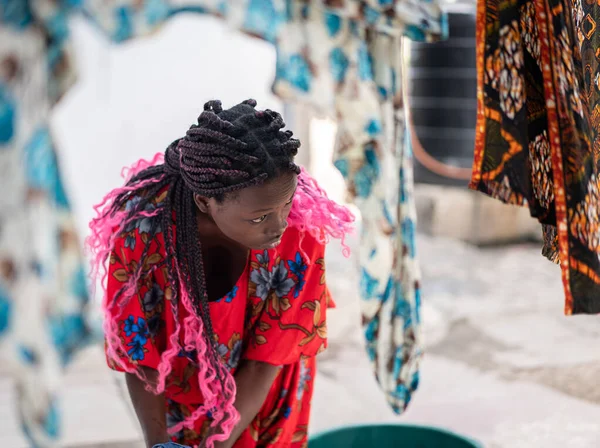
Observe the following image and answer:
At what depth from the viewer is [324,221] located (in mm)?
1504

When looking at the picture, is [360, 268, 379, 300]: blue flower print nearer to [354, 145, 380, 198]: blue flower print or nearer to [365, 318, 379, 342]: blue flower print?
[365, 318, 379, 342]: blue flower print

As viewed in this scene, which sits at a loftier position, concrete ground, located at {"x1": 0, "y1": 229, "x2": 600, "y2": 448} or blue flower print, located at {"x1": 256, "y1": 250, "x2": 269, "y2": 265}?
blue flower print, located at {"x1": 256, "y1": 250, "x2": 269, "y2": 265}

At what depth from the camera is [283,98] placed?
175cm

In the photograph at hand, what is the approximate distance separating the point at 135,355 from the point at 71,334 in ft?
0.43

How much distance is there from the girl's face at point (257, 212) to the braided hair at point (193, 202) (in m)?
0.02

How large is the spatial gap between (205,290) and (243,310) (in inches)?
5.0

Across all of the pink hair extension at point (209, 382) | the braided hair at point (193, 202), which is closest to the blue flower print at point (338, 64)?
the braided hair at point (193, 202)

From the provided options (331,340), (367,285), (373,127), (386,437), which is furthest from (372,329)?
(331,340)

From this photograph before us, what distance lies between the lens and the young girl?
4.66 ft

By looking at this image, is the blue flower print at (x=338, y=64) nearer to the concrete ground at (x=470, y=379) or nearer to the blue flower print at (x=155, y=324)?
the blue flower print at (x=155, y=324)

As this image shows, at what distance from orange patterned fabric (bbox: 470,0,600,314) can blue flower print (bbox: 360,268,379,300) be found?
475 millimetres

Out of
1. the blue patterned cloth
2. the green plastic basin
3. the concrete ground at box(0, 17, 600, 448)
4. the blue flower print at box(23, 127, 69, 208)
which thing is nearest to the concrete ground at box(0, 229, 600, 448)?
the concrete ground at box(0, 17, 600, 448)

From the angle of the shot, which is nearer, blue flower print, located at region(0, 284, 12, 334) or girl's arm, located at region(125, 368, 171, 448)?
blue flower print, located at region(0, 284, 12, 334)

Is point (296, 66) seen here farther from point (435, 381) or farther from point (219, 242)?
point (435, 381)
